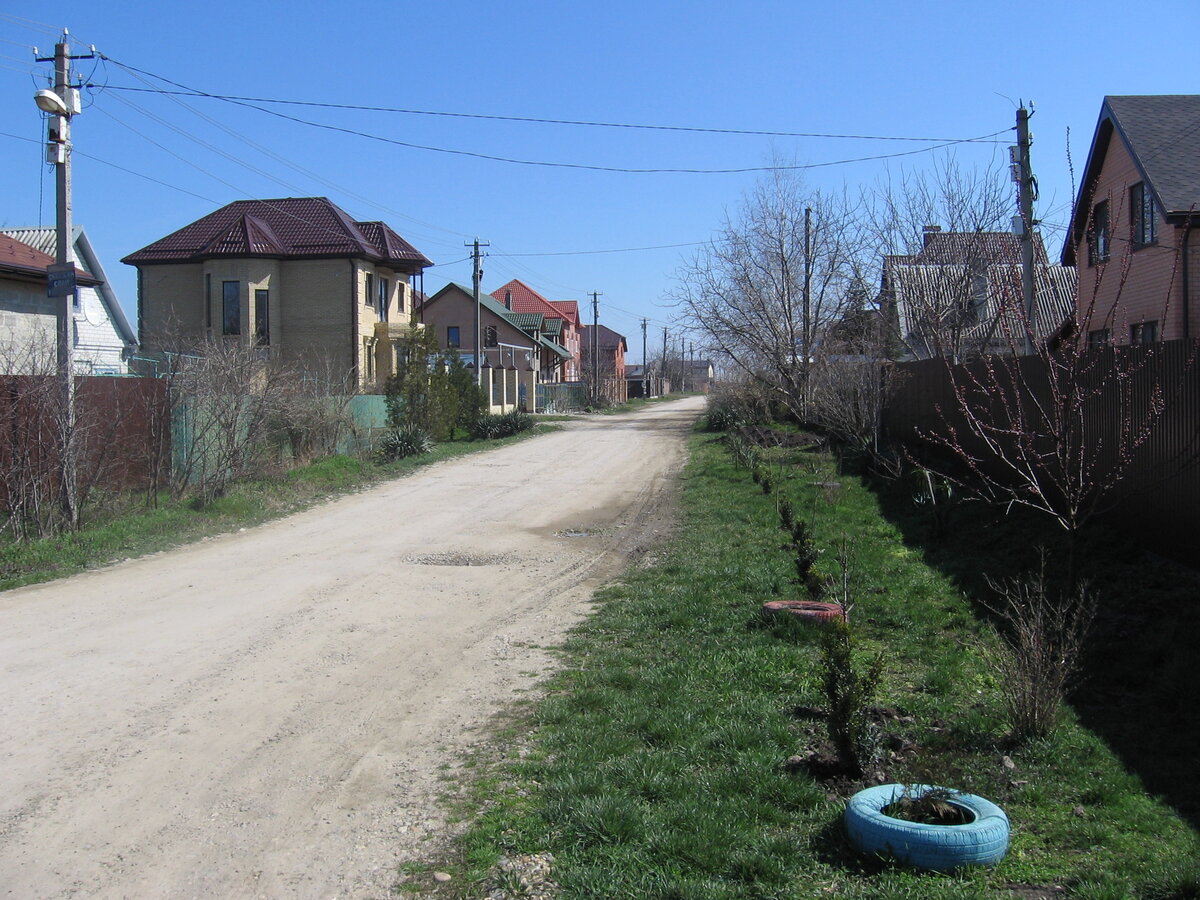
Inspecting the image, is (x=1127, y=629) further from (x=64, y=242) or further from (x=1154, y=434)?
(x=64, y=242)

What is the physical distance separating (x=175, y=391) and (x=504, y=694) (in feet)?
33.5

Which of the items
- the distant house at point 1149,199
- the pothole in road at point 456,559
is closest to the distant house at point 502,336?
the distant house at point 1149,199

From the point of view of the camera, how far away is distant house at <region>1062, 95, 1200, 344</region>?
17.3 m

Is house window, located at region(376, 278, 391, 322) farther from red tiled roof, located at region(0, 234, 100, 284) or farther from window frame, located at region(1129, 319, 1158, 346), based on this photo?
window frame, located at region(1129, 319, 1158, 346)

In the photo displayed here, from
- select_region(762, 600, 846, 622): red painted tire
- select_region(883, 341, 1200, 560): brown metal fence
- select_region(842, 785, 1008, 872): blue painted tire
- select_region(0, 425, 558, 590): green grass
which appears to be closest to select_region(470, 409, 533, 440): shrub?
select_region(0, 425, 558, 590): green grass

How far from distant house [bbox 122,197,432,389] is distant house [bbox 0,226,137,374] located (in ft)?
9.19

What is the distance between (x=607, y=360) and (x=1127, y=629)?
8896cm

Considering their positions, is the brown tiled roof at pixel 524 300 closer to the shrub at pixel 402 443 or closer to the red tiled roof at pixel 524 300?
the red tiled roof at pixel 524 300

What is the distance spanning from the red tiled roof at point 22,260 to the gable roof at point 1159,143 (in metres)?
18.2

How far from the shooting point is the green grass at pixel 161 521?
34.9 ft

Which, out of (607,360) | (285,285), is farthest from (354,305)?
(607,360)

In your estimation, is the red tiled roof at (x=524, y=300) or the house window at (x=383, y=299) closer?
the house window at (x=383, y=299)

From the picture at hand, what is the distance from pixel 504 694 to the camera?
253 inches

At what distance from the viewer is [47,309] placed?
63.5 ft
